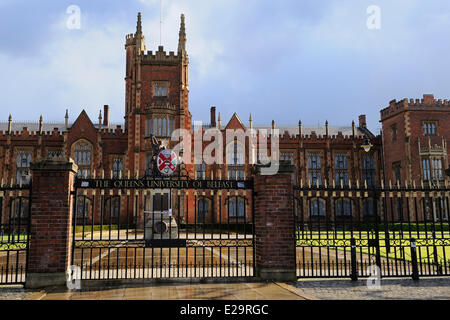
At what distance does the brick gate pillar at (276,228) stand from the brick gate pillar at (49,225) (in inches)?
161

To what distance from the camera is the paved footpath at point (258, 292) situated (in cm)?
643

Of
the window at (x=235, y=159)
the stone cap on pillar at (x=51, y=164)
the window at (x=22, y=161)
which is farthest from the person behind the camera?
the window at (x=235, y=159)

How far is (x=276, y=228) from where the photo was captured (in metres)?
8.00

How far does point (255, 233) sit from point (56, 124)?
147 feet

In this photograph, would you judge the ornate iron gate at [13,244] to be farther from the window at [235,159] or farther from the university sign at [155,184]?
the window at [235,159]

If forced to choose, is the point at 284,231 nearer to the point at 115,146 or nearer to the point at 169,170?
the point at 169,170

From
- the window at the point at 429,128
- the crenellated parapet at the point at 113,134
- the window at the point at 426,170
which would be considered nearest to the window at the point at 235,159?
the crenellated parapet at the point at 113,134

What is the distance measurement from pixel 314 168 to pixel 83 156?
84.1 ft

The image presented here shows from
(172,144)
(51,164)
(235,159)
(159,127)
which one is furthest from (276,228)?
(235,159)

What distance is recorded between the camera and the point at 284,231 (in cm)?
800

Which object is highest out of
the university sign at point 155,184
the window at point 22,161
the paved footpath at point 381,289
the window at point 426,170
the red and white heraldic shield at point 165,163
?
the window at point 22,161

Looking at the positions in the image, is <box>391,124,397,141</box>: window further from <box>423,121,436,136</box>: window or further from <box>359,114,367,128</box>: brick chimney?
<box>359,114,367,128</box>: brick chimney

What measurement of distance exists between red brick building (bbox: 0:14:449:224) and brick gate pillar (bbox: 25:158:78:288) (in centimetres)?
2497

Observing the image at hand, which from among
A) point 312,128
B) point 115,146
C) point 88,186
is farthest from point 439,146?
point 88,186
